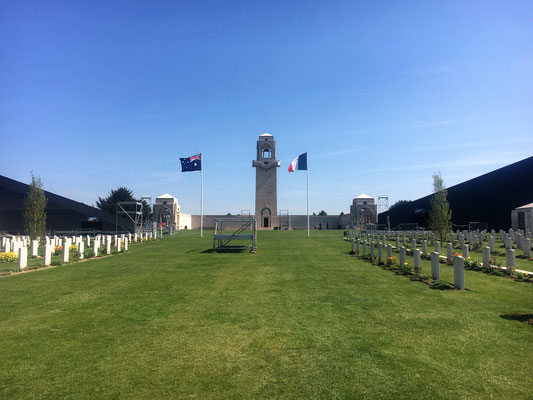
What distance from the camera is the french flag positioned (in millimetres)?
38812

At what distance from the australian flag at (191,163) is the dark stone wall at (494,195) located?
28127mm

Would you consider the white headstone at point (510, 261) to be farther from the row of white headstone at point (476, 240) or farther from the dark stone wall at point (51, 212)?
the dark stone wall at point (51, 212)

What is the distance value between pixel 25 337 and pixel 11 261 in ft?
40.1

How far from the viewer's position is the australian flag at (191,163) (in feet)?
125

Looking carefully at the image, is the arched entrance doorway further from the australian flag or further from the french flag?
the australian flag

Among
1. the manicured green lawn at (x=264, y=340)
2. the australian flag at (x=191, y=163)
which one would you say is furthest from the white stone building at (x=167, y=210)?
the manicured green lawn at (x=264, y=340)

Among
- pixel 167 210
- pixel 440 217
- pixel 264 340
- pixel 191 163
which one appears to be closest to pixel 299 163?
pixel 191 163

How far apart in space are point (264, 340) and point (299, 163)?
34.9 metres

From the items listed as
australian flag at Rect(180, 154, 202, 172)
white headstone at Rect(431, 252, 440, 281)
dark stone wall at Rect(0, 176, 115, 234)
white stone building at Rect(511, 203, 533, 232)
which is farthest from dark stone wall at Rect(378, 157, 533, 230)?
dark stone wall at Rect(0, 176, 115, 234)

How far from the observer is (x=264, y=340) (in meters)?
5.03

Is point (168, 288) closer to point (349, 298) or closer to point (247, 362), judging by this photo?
point (349, 298)

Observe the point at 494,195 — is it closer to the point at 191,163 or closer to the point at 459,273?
the point at 191,163

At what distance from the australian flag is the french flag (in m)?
10.1

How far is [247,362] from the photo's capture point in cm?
427
